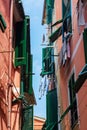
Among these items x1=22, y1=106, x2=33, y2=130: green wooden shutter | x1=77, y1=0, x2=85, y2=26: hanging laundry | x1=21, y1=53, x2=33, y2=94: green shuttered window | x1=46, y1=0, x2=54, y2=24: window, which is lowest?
x1=22, y1=106, x2=33, y2=130: green wooden shutter

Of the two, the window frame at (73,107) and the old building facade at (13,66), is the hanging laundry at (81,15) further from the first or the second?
the window frame at (73,107)

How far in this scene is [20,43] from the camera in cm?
1268

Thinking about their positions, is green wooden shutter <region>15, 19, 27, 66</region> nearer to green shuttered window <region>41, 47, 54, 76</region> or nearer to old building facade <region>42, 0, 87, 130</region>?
old building facade <region>42, 0, 87, 130</region>

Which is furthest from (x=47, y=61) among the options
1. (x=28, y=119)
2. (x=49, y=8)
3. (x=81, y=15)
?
(x=81, y=15)

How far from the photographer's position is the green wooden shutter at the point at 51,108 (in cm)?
1544

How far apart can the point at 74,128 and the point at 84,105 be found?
188cm

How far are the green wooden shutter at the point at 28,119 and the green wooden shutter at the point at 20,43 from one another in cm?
253

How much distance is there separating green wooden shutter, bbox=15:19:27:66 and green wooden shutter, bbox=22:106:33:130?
253cm

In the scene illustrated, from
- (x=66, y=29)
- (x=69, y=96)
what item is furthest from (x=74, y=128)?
(x=66, y=29)

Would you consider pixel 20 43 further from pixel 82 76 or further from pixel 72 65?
pixel 82 76

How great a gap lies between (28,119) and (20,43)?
128 inches

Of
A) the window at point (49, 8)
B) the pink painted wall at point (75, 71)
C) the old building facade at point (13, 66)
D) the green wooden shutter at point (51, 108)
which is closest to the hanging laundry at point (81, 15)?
the pink painted wall at point (75, 71)

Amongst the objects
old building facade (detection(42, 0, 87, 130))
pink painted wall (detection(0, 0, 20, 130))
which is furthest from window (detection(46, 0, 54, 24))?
pink painted wall (detection(0, 0, 20, 130))

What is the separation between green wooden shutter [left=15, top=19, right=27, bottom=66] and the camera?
1227cm
